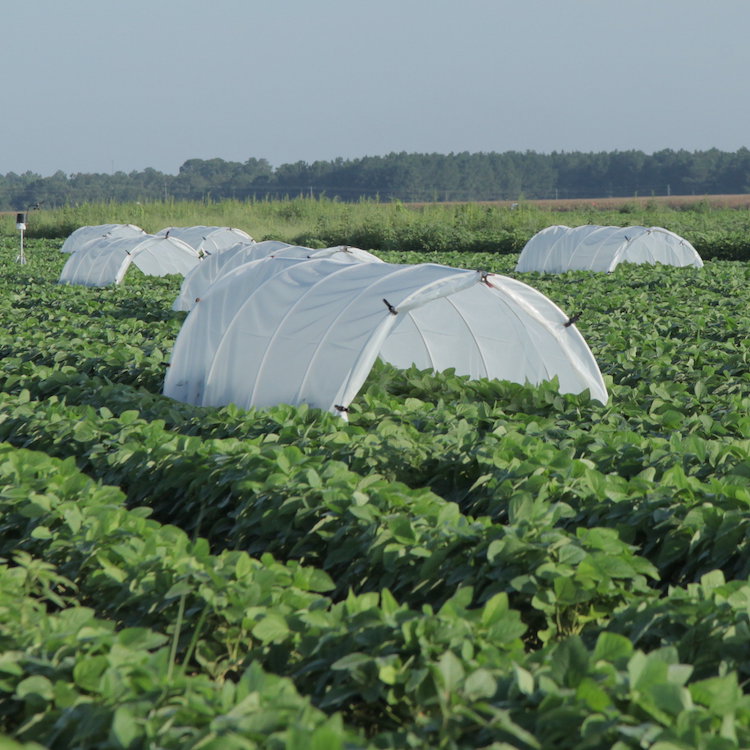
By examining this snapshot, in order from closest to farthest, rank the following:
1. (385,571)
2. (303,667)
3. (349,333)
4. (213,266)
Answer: (303,667) → (385,571) → (349,333) → (213,266)

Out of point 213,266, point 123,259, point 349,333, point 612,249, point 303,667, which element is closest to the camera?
point 303,667

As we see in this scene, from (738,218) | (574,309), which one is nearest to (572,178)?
(738,218)

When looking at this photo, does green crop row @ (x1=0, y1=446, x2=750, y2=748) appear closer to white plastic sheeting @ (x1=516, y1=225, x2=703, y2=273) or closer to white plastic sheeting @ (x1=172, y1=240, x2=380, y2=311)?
white plastic sheeting @ (x1=172, y1=240, x2=380, y2=311)

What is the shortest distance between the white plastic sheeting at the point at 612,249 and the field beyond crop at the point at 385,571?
46.9 ft

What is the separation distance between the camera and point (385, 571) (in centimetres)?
424

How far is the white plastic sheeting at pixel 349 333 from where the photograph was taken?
725 centimetres

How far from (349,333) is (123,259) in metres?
15.1

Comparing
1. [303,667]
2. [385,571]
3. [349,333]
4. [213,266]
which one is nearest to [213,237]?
[213,266]

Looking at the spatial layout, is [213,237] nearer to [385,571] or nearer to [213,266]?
[213,266]

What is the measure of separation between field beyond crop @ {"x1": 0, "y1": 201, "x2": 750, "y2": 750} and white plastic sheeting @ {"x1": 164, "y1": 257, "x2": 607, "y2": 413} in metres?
0.47

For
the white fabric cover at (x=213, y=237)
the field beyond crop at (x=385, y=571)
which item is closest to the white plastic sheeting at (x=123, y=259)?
the white fabric cover at (x=213, y=237)

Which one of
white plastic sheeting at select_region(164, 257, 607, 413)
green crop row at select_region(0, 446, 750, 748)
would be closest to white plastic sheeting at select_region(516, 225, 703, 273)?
white plastic sheeting at select_region(164, 257, 607, 413)

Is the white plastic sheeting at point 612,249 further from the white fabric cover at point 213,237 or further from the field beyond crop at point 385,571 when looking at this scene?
the field beyond crop at point 385,571

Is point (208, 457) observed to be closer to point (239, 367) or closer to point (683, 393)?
point (239, 367)
